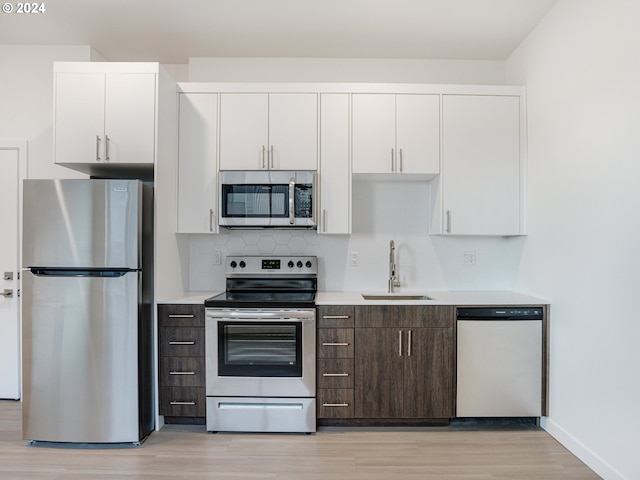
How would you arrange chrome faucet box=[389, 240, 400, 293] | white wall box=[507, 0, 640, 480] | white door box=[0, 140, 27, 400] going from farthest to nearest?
chrome faucet box=[389, 240, 400, 293] < white door box=[0, 140, 27, 400] < white wall box=[507, 0, 640, 480]

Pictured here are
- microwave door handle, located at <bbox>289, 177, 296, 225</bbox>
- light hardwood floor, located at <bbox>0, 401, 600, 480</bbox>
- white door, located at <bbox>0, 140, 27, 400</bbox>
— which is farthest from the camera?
white door, located at <bbox>0, 140, 27, 400</bbox>

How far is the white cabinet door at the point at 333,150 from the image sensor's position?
9.66 ft

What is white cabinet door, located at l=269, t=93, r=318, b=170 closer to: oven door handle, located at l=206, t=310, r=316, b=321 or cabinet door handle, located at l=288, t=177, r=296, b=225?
cabinet door handle, located at l=288, t=177, r=296, b=225

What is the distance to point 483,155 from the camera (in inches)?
117

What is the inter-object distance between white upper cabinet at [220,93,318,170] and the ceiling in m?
0.47

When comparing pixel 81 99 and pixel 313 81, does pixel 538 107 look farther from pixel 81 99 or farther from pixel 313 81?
pixel 81 99

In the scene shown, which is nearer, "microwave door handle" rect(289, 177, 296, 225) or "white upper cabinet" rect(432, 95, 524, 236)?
"microwave door handle" rect(289, 177, 296, 225)

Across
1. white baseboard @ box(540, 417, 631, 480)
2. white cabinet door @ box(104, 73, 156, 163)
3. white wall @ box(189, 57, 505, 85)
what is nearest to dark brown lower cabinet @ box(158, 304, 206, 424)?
white cabinet door @ box(104, 73, 156, 163)

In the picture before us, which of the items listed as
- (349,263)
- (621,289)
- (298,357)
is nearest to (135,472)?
(298,357)

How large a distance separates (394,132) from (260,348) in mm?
1888

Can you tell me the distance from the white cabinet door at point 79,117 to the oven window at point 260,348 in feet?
5.01

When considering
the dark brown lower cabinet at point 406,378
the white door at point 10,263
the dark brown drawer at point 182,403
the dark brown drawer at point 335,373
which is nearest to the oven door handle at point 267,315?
the dark brown drawer at point 335,373

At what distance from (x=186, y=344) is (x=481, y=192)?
2.46m

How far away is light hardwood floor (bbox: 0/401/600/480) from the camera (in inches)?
84.6
